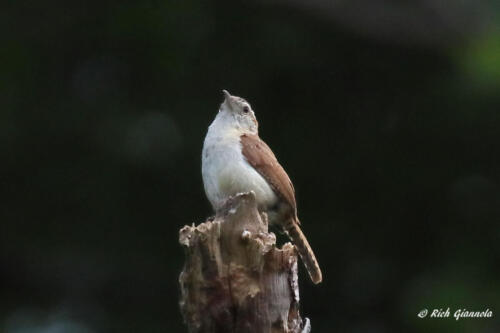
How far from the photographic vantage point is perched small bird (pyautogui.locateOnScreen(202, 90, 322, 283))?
770 cm

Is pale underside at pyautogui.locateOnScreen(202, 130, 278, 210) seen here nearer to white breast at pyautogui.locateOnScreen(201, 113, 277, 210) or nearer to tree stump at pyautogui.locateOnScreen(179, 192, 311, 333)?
white breast at pyautogui.locateOnScreen(201, 113, 277, 210)

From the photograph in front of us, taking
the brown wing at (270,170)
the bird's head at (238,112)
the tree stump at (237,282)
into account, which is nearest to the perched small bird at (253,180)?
the brown wing at (270,170)

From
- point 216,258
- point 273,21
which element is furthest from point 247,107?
point 273,21

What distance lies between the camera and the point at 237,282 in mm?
5719

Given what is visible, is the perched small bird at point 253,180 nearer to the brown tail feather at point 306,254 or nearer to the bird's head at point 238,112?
the brown tail feather at point 306,254

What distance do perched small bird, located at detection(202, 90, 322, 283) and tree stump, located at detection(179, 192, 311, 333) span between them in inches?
69.0

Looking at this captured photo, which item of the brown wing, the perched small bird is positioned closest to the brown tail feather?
the perched small bird

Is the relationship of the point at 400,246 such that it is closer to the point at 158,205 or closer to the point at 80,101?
the point at 158,205

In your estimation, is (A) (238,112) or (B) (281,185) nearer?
(B) (281,185)

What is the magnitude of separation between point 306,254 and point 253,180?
525 millimetres

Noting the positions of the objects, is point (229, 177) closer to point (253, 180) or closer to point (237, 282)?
point (253, 180)

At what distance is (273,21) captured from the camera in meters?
12.6

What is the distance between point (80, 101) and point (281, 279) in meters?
7.23

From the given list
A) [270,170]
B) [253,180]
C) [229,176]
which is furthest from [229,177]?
[270,170]
